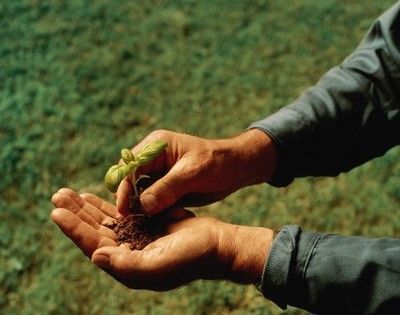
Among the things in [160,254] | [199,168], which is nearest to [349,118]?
[199,168]

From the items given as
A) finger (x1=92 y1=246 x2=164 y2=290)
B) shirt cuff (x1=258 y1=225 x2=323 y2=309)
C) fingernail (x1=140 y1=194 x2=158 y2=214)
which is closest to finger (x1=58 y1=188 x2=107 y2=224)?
fingernail (x1=140 y1=194 x2=158 y2=214)

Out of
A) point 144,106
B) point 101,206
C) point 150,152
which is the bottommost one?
point 101,206

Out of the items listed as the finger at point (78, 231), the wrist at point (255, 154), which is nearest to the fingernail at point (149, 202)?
the finger at point (78, 231)

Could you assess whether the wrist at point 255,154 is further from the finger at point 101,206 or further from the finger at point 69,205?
the finger at point 69,205

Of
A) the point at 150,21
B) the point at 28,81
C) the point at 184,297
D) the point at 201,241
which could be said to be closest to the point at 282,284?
the point at 201,241

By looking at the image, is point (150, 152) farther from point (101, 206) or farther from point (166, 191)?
point (101, 206)

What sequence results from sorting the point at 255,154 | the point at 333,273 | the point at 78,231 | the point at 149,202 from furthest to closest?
the point at 255,154 < the point at 149,202 < the point at 78,231 < the point at 333,273

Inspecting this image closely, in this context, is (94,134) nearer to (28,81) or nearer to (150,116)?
(150,116)

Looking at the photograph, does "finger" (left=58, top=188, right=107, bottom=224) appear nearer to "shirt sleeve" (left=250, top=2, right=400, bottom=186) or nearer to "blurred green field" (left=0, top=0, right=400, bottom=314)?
"shirt sleeve" (left=250, top=2, right=400, bottom=186)
